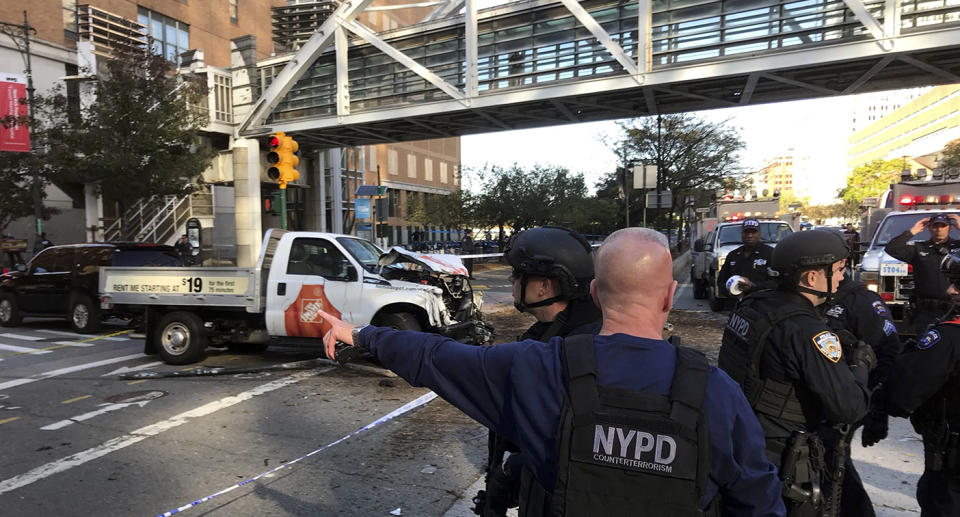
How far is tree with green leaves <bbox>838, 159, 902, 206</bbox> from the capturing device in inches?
2880

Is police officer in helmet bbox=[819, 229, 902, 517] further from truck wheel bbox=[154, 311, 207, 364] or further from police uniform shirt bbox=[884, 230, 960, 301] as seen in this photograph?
truck wheel bbox=[154, 311, 207, 364]

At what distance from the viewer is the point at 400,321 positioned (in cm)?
761

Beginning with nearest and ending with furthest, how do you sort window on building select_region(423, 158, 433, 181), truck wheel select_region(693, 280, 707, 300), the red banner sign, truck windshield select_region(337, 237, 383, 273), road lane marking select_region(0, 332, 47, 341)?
1. truck windshield select_region(337, 237, 383, 273)
2. road lane marking select_region(0, 332, 47, 341)
3. truck wheel select_region(693, 280, 707, 300)
4. the red banner sign
5. window on building select_region(423, 158, 433, 181)

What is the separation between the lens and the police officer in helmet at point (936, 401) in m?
2.40

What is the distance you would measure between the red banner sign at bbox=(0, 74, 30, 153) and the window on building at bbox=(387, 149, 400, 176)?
119 feet

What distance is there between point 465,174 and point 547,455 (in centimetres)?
3263

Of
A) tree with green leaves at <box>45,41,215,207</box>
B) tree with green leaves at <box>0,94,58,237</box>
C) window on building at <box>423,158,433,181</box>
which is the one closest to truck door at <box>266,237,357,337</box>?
tree with green leaves at <box>45,41,215,207</box>

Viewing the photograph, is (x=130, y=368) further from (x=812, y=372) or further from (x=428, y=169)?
(x=428, y=169)

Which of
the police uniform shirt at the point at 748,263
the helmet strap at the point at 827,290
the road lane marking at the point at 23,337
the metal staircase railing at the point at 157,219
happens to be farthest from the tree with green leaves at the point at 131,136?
the helmet strap at the point at 827,290

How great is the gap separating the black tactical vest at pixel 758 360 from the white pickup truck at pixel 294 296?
5.03 m

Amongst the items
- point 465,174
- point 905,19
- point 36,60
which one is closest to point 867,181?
point 465,174

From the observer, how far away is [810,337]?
92.6 inches

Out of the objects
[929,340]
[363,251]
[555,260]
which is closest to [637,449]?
[555,260]

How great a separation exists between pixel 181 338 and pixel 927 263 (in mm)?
9167
